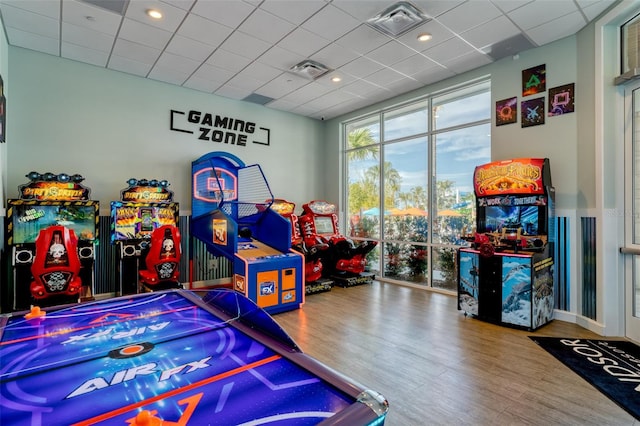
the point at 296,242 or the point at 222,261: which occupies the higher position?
the point at 296,242

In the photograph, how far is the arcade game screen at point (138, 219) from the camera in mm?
4590

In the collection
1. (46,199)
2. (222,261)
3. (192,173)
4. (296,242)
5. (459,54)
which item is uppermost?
(459,54)

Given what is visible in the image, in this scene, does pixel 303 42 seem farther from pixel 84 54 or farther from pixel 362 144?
pixel 362 144

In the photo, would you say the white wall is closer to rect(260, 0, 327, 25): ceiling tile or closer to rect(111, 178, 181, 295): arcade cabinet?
rect(111, 178, 181, 295): arcade cabinet

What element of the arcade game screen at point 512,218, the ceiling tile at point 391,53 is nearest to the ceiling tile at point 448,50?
the ceiling tile at point 391,53

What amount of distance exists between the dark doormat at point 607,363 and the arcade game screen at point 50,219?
5524 millimetres

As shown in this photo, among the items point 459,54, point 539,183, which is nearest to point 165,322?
point 539,183

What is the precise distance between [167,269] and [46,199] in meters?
1.64

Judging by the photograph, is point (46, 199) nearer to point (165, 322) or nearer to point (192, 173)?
point (192, 173)

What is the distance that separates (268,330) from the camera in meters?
1.55

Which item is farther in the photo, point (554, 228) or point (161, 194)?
point (161, 194)

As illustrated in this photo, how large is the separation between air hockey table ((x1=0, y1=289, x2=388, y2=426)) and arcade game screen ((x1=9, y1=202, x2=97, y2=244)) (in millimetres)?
2701

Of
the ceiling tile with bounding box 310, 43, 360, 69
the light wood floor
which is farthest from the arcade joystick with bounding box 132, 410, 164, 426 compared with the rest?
the ceiling tile with bounding box 310, 43, 360, 69

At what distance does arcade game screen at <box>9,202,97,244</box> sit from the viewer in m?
3.85
